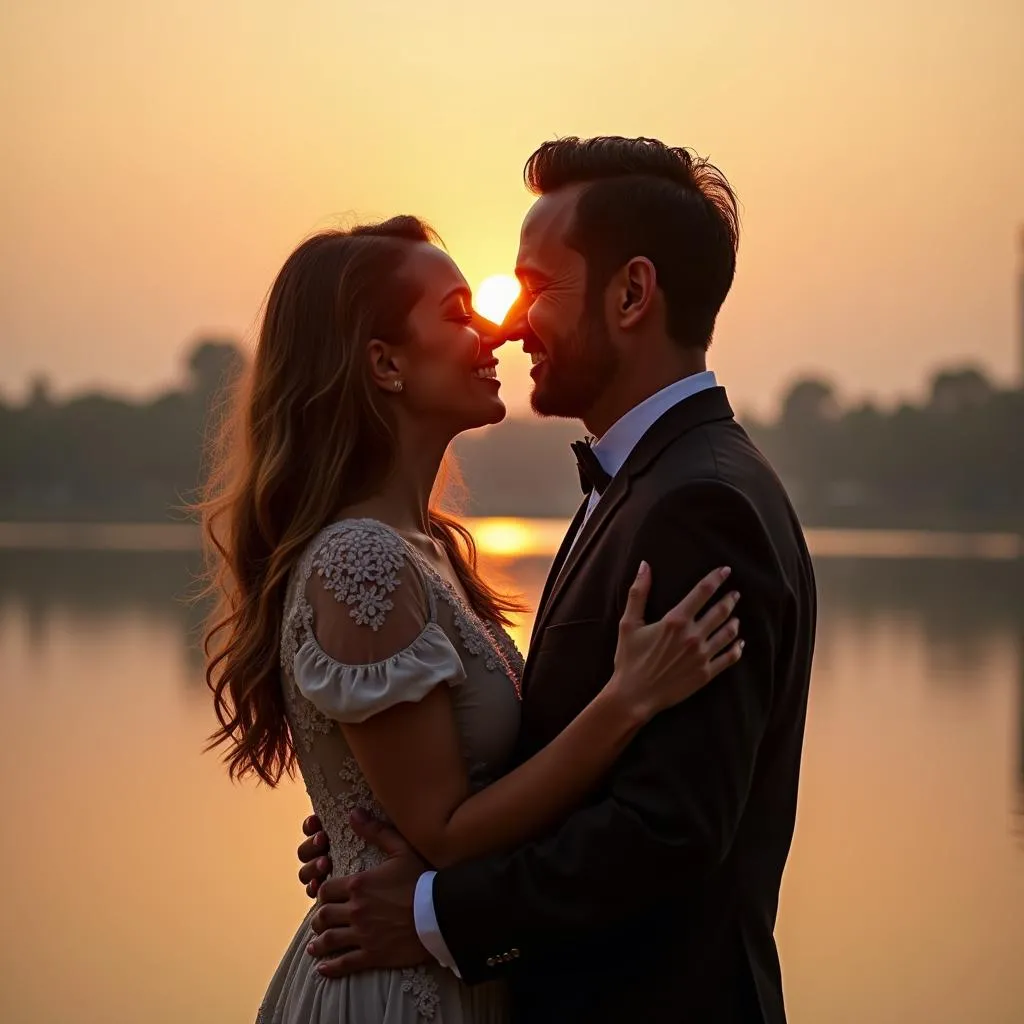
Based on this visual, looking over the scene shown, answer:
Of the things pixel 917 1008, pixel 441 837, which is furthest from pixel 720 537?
pixel 917 1008

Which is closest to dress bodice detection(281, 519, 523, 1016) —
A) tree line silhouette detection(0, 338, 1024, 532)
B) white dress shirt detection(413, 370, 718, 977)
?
white dress shirt detection(413, 370, 718, 977)

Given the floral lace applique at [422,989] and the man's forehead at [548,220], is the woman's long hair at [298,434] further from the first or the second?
the floral lace applique at [422,989]

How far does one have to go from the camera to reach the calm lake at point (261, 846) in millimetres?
5570

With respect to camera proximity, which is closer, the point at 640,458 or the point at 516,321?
the point at 640,458

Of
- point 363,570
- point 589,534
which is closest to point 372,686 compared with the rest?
point 363,570

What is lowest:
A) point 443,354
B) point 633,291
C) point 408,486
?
point 408,486

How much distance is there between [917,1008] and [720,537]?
3.54 m

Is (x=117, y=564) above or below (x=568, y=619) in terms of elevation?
below

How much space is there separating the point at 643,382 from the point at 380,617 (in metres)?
0.63

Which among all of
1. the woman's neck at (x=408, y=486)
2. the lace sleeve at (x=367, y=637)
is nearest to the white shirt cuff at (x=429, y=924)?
the lace sleeve at (x=367, y=637)

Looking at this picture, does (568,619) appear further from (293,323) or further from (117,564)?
(117,564)

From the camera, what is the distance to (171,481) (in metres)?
85.5

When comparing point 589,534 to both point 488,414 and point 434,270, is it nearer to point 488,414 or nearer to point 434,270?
point 488,414

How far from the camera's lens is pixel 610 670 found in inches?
104
